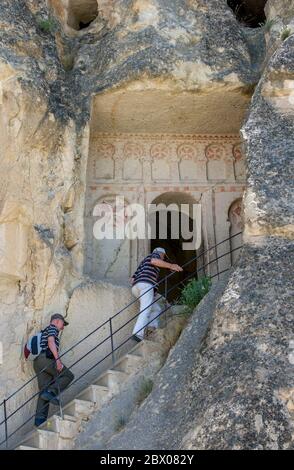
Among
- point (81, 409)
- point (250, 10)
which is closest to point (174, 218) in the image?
point (250, 10)

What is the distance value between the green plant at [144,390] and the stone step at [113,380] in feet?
1.07

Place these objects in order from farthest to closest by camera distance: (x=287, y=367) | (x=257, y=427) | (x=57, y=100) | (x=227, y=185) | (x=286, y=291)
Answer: (x=227, y=185) → (x=57, y=100) → (x=286, y=291) → (x=287, y=367) → (x=257, y=427)

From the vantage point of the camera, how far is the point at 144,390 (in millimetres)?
9672

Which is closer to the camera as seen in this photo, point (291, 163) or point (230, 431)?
point (230, 431)

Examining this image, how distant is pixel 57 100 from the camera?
12133mm

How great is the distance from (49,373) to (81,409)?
0.82m

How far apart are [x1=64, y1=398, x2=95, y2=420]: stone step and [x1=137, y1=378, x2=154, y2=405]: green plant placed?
0.62 metres

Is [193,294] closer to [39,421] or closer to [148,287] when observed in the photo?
[148,287]

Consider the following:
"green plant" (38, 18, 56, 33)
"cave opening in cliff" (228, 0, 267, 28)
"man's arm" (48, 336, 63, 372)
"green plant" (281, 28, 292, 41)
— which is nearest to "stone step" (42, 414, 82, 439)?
"man's arm" (48, 336, 63, 372)

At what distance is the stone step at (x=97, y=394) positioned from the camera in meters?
9.77

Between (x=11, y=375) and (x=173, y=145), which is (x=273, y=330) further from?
(x=173, y=145)

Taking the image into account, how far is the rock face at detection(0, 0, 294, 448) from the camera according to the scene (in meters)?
8.72

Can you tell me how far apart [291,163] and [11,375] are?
4.84 m

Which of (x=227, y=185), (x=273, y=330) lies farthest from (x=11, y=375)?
(x=227, y=185)
